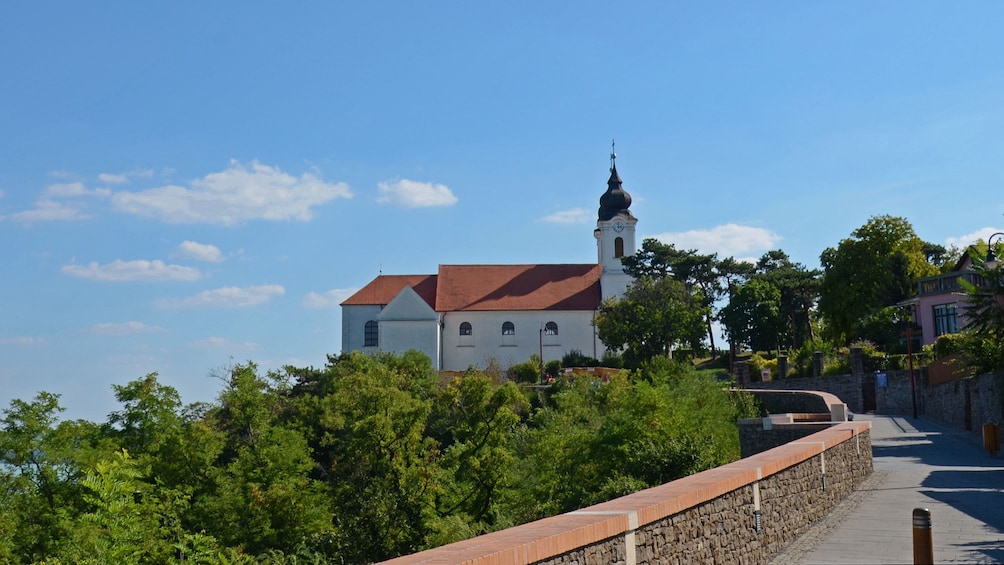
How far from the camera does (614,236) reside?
265 feet

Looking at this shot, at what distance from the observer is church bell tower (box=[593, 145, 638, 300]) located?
80062 millimetres

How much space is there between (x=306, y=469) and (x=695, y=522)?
2947 cm

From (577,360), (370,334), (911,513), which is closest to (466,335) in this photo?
(370,334)

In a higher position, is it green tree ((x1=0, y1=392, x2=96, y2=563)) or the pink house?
Answer: the pink house

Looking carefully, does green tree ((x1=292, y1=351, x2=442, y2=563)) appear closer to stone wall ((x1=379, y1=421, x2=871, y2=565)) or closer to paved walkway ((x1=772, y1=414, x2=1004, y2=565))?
paved walkway ((x1=772, y1=414, x2=1004, y2=565))

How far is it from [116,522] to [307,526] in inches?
571

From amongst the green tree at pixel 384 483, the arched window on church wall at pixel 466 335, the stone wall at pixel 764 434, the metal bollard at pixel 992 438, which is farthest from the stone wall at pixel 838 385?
the arched window on church wall at pixel 466 335

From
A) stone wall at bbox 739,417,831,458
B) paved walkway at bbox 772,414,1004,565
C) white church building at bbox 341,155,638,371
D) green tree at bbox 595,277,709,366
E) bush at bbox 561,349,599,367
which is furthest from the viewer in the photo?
white church building at bbox 341,155,638,371

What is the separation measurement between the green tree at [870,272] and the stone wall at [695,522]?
4892 cm

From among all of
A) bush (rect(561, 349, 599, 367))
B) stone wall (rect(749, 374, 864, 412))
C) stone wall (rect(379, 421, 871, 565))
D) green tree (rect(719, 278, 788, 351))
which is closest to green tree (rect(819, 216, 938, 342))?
green tree (rect(719, 278, 788, 351))

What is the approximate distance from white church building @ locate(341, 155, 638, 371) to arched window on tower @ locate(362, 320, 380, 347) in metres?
0.08

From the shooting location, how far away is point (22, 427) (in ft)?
A: 108

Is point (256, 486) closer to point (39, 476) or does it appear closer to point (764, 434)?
point (39, 476)

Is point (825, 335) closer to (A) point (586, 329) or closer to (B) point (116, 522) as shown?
(A) point (586, 329)
